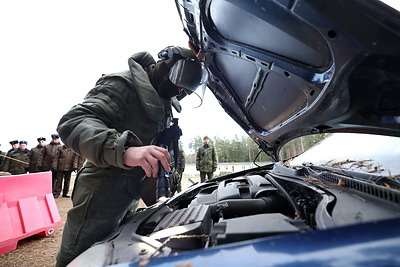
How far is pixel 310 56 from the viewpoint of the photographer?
3.11ft

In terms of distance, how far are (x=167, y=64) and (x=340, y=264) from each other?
1549mm

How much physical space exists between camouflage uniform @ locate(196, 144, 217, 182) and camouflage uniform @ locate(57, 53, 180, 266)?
247 inches

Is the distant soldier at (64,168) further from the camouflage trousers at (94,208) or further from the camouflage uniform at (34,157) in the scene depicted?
the camouflage trousers at (94,208)

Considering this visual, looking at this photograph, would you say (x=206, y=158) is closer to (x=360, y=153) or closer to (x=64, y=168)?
(x=64, y=168)

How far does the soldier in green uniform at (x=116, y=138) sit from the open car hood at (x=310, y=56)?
0.33m

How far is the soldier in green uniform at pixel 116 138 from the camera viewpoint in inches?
46.4

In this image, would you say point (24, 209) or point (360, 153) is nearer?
point (360, 153)

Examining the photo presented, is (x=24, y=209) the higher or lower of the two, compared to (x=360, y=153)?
lower

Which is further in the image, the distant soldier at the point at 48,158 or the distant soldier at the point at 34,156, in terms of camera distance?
the distant soldier at the point at 34,156

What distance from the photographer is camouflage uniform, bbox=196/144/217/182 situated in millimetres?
7875

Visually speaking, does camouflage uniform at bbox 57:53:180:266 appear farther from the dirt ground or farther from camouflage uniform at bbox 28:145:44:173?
camouflage uniform at bbox 28:145:44:173

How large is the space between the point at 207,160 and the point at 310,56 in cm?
706

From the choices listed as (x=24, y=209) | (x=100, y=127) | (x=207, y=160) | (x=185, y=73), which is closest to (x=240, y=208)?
(x=100, y=127)

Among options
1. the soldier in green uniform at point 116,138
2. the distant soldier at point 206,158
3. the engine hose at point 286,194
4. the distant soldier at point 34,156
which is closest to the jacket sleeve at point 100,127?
the soldier in green uniform at point 116,138
